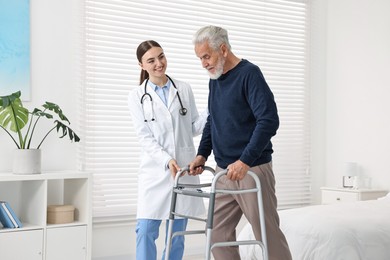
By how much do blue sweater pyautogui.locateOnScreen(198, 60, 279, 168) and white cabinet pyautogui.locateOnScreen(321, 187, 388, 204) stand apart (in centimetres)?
265

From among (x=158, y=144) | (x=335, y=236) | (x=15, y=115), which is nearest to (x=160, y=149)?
(x=158, y=144)

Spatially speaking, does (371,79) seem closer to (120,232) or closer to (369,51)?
(369,51)

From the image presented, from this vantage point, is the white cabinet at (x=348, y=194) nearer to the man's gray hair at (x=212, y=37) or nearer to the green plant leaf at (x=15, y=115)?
the green plant leaf at (x=15, y=115)

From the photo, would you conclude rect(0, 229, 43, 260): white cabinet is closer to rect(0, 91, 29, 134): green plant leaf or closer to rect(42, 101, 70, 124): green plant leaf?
rect(0, 91, 29, 134): green plant leaf

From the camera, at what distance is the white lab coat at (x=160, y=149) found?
11.3ft

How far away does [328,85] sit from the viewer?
20.0 ft

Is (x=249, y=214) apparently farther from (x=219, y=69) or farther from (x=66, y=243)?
(x=66, y=243)

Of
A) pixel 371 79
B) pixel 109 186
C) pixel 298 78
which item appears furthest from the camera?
pixel 298 78

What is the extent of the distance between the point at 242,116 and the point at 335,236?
3.37ft

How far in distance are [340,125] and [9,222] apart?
3269 mm

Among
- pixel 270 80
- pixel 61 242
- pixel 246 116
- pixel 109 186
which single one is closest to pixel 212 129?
pixel 246 116

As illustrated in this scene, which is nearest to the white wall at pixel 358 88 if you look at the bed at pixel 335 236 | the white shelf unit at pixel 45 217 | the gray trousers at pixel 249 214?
the bed at pixel 335 236

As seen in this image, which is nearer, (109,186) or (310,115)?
(109,186)

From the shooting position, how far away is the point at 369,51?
18.5ft
